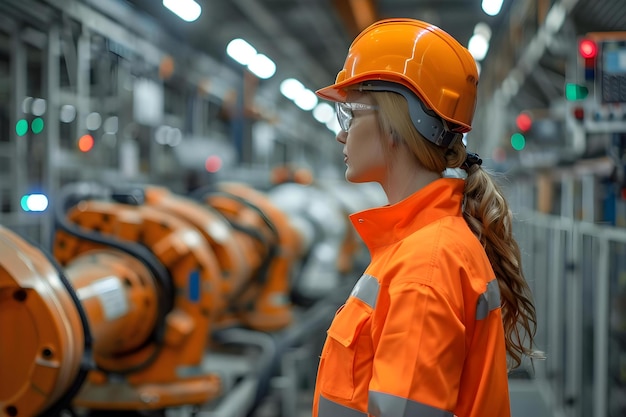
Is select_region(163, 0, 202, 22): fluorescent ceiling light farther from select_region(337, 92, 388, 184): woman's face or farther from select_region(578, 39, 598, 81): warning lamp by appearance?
select_region(337, 92, 388, 184): woman's face

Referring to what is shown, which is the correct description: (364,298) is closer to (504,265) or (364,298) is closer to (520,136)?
(504,265)

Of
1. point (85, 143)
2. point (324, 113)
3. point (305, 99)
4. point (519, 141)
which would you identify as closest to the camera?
point (85, 143)

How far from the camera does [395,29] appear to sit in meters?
1.51

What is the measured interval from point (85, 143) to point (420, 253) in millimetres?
4401

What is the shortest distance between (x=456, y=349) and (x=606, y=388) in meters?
3.07

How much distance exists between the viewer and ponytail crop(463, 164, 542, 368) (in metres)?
1.51

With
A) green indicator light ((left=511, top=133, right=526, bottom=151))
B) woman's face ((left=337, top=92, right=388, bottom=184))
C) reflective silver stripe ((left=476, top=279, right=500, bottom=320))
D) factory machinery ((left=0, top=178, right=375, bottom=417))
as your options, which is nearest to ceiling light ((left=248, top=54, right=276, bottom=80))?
factory machinery ((left=0, top=178, right=375, bottom=417))

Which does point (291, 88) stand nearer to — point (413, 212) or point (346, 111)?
point (346, 111)

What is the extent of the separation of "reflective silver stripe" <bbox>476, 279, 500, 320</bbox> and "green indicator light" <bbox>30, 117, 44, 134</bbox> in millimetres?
3913

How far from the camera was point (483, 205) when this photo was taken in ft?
4.95

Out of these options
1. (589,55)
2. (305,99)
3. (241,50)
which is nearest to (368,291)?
(589,55)

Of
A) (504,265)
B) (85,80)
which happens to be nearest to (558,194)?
(85,80)

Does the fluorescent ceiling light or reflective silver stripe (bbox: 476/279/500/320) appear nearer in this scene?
reflective silver stripe (bbox: 476/279/500/320)

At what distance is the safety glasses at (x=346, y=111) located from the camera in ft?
4.86
